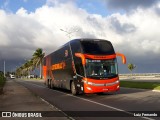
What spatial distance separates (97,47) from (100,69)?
165cm

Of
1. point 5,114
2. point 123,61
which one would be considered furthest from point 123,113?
point 123,61

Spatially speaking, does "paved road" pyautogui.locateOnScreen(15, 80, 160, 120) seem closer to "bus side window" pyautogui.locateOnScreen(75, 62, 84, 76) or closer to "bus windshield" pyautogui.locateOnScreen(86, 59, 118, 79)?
"bus windshield" pyautogui.locateOnScreen(86, 59, 118, 79)

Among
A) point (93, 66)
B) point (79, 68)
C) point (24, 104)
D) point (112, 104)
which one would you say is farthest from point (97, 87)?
point (24, 104)

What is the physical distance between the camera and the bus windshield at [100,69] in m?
22.3

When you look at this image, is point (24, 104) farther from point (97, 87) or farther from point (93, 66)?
point (93, 66)

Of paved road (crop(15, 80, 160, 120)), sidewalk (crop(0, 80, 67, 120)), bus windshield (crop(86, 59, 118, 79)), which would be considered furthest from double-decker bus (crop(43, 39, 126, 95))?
sidewalk (crop(0, 80, 67, 120))

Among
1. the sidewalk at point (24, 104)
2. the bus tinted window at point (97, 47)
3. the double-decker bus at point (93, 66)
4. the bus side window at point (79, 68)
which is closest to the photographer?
the sidewalk at point (24, 104)

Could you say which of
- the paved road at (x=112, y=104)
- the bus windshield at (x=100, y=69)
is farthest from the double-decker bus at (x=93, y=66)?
the paved road at (x=112, y=104)

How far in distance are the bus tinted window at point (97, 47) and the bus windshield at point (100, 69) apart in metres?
0.70

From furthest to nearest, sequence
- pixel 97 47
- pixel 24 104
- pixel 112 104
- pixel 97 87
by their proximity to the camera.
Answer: pixel 97 47, pixel 97 87, pixel 24 104, pixel 112 104

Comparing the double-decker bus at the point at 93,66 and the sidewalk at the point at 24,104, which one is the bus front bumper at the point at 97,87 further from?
the sidewalk at the point at 24,104

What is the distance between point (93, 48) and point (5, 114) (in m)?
10.0

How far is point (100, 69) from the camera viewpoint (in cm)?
2258

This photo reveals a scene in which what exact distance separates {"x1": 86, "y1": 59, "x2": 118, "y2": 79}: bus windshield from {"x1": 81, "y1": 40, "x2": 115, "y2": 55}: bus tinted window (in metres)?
0.70
